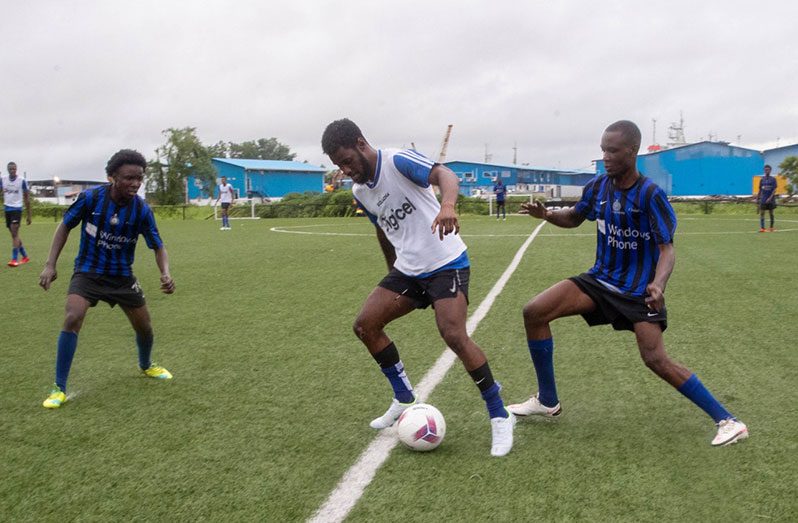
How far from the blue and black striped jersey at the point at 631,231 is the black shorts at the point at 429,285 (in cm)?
86

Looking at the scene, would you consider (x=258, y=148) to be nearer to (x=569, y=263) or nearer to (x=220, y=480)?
(x=569, y=263)

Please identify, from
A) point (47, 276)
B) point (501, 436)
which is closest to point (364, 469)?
point (501, 436)

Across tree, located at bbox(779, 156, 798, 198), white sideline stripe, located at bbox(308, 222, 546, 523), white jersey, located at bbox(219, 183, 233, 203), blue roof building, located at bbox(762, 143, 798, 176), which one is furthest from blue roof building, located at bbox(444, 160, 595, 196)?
white sideline stripe, located at bbox(308, 222, 546, 523)

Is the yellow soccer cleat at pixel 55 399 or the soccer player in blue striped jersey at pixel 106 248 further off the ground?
the soccer player in blue striped jersey at pixel 106 248

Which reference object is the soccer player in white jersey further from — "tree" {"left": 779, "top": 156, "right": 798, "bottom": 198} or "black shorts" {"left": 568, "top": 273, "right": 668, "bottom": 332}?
"tree" {"left": 779, "top": 156, "right": 798, "bottom": 198}

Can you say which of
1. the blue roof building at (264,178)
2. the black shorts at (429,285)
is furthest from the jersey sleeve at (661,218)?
the blue roof building at (264,178)

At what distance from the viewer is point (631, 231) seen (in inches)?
162

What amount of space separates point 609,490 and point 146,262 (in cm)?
1319

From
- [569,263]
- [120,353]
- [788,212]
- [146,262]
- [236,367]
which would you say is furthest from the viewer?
[788,212]

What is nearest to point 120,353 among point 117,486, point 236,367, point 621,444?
point 236,367

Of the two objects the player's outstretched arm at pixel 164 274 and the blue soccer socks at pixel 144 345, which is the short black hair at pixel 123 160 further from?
the blue soccer socks at pixel 144 345

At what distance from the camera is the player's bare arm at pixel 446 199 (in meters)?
3.62

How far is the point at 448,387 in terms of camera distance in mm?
5141

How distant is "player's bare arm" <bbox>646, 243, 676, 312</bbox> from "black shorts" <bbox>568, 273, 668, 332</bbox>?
0.36ft
